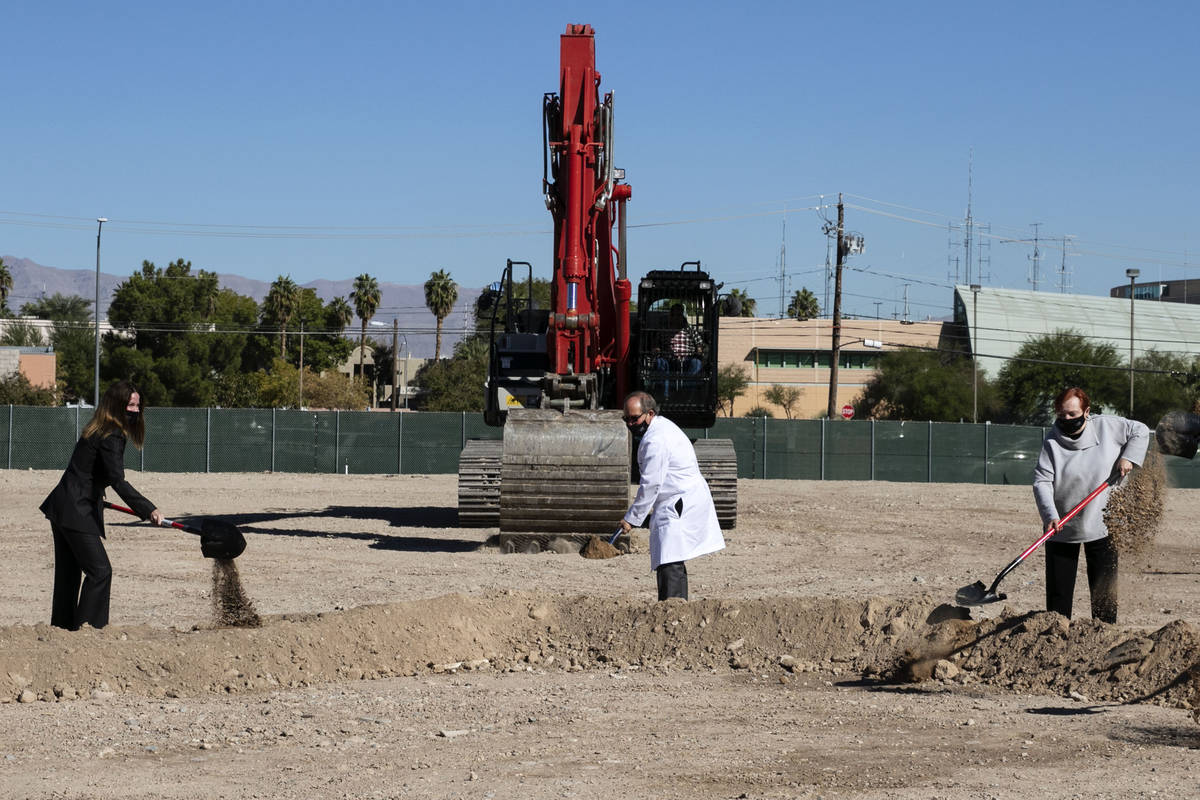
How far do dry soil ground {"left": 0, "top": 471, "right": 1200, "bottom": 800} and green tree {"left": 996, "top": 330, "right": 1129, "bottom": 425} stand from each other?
64.0 m

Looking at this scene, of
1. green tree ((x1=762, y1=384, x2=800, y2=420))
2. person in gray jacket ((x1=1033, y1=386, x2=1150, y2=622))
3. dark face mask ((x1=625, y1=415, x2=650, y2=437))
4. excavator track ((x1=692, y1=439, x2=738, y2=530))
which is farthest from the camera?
green tree ((x1=762, y1=384, x2=800, y2=420))

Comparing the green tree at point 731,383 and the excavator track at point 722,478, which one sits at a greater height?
the green tree at point 731,383

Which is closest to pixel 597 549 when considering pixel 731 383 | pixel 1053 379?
pixel 1053 379

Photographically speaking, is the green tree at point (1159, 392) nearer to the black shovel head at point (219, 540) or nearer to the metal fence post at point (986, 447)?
the metal fence post at point (986, 447)

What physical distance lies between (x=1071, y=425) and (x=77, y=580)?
260 inches

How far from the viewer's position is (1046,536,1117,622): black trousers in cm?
905

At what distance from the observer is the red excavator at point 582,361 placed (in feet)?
50.8

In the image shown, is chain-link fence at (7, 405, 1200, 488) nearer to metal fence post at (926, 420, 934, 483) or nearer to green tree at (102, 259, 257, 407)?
metal fence post at (926, 420, 934, 483)

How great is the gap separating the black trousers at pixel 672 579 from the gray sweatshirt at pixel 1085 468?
2.53 metres

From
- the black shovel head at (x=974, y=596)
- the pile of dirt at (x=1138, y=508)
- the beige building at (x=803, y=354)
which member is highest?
the beige building at (x=803, y=354)

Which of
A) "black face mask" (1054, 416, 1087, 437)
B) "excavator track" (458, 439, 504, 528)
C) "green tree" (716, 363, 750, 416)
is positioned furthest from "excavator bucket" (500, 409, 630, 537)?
"green tree" (716, 363, 750, 416)

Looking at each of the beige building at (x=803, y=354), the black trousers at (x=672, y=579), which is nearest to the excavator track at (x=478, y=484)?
the black trousers at (x=672, y=579)

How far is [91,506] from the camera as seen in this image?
907cm

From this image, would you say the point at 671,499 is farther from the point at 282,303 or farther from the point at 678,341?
the point at 282,303
